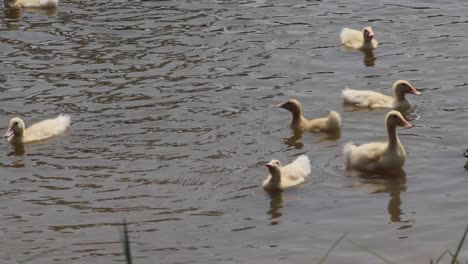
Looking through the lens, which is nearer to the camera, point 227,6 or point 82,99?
point 82,99

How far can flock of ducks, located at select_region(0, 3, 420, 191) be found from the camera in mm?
10289

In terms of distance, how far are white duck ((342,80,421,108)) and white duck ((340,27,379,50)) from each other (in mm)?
2078

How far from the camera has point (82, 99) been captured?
516 inches

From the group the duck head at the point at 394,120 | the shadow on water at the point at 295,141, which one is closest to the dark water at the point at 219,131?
the shadow on water at the point at 295,141

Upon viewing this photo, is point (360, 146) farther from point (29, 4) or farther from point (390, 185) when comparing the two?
→ point (29, 4)

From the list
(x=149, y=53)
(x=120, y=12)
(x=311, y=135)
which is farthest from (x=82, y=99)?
(x=120, y=12)

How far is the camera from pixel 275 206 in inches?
388

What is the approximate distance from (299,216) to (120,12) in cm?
820

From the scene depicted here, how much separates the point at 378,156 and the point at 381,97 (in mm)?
2333

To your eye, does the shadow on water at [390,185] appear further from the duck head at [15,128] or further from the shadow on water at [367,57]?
the shadow on water at [367,57]

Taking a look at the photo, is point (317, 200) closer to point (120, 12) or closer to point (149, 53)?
point (149, 53)

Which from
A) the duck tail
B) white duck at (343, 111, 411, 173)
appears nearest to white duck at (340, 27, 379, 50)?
the duck tail

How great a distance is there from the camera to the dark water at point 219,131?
9086 millimetres

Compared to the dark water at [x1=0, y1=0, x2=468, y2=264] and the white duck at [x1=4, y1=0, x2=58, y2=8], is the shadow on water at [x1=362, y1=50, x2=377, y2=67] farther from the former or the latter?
the white duck at [x1=4, y1=0, x2=58, y2=8]
